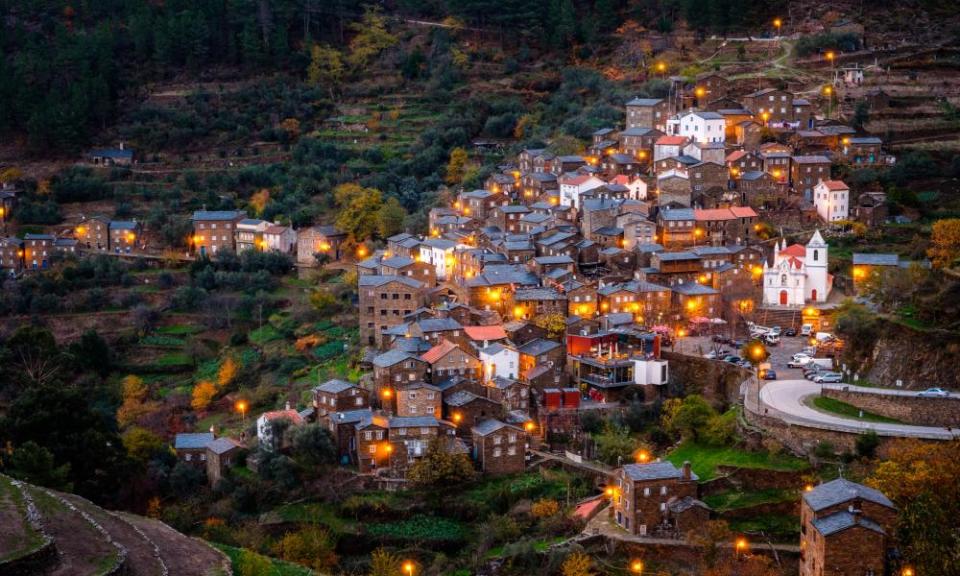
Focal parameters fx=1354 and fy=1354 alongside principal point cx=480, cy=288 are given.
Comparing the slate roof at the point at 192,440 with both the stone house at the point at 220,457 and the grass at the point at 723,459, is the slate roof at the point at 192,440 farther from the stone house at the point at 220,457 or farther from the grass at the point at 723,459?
the grass at the point at 723,459

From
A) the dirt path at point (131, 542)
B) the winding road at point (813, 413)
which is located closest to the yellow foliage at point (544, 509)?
the winding road at point (813, 413)

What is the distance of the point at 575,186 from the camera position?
2219 inches

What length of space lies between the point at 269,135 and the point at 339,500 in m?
37.7

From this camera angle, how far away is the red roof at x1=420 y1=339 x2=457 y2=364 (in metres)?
44.0

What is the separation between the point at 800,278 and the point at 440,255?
14.8 meters

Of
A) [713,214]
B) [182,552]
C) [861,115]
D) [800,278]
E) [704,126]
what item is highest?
[861,115]

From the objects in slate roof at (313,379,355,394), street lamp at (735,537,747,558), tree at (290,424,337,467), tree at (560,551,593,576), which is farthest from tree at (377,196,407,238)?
street lamp at (735,537,747,558)

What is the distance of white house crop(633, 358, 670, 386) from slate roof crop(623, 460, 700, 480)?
290 inches

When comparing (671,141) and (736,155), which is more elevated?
(671,141)

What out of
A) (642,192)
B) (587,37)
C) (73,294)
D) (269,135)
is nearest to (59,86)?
(269,135)

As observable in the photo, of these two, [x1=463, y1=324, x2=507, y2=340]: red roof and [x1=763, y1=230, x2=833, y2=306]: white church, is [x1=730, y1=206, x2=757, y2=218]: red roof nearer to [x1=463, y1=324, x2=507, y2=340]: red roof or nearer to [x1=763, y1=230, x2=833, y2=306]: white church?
[x1=763, y1=230, x2=833, y2=306]: white church

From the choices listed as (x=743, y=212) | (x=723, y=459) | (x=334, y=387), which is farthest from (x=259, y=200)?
(x=723, y=459)

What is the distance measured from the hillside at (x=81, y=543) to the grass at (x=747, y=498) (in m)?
13.7

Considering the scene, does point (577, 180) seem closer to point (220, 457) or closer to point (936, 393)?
point (220, 457)
